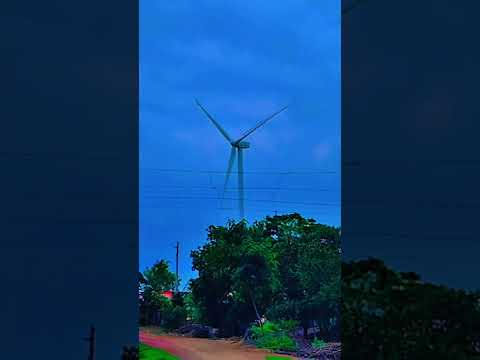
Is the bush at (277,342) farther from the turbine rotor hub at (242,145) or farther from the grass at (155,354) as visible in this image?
the turbine rotor hub at (242,145)

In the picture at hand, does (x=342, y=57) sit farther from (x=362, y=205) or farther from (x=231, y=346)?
(x=231, y=346)

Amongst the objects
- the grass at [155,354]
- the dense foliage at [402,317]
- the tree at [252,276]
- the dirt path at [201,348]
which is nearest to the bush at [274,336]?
the dirt path at [201,348]

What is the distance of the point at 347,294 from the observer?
4.87 m

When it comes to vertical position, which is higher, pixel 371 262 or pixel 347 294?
pixel 371 262

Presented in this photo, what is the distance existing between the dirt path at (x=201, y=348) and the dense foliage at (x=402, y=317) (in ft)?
26.4

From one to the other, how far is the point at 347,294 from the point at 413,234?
6.27 feet

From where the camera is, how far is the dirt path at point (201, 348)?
39.8ft

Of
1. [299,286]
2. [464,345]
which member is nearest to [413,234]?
[464,345]
